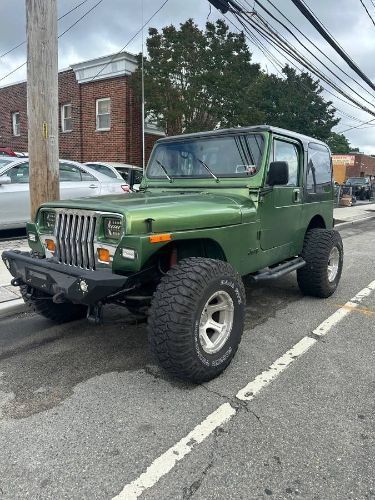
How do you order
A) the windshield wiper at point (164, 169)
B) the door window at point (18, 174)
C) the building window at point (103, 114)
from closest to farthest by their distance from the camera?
the windshield wiper at point (164, 169) < the door window at point (18, 174) < the building window at point (103, 114)

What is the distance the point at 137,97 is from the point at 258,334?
Result: 38.4 feet

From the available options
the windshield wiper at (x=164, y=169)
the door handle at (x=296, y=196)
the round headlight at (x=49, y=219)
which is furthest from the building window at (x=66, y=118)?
the round headlight at (x=49, y=219)

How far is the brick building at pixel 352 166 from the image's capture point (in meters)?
37.2

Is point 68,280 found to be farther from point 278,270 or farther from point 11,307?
point 278,270

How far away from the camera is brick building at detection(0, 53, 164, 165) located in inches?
569

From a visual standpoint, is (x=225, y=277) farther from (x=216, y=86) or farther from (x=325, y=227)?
(x=216, y=86)

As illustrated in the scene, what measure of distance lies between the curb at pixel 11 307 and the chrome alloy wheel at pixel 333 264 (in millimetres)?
3804

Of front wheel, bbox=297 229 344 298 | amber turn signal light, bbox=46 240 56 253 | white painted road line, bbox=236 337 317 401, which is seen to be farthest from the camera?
front wheel, bbox=297 229 344 298

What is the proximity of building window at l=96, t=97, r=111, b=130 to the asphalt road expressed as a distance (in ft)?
40.2

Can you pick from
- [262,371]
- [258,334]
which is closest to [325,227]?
[258,334]

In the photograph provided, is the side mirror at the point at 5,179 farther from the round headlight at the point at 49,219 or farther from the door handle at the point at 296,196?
the door handle at the point at 296,196

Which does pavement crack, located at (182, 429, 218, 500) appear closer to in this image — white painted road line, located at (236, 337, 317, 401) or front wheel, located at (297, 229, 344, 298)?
white painted road line, located at (236, 337, 317, 401)

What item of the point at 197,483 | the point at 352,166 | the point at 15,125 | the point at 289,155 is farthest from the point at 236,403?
the point at 352,166

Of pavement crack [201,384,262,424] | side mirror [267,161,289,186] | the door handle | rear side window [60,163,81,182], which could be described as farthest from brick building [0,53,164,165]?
pavement crack [201,384,262,424]
